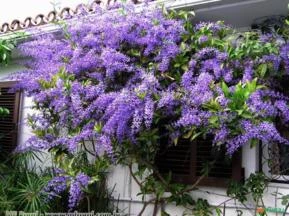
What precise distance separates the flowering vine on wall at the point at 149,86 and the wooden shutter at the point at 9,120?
168 cm

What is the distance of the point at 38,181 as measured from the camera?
6129 mm

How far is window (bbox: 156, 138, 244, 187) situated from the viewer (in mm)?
5539

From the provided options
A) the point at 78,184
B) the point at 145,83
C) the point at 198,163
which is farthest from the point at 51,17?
the point at 198,163

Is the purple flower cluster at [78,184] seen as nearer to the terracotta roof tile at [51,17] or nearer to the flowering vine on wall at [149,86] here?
the flowering vine on wall at [149,86]

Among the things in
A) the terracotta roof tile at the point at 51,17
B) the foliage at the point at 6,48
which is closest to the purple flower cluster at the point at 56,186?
the foliage at the point at 6,48

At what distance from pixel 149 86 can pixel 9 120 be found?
12.2 feet

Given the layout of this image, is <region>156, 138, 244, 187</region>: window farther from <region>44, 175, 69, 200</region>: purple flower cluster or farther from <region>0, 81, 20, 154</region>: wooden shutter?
Result: <region>0, 81, 20, 154</region>: wooden shutter

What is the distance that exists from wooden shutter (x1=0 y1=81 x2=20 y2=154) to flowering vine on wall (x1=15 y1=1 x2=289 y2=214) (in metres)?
1.68

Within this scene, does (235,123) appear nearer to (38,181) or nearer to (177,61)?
(177,61)

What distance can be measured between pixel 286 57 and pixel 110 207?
3160mm

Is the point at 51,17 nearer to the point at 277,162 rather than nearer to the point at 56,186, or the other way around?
the point at 56,186

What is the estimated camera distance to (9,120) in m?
7.91

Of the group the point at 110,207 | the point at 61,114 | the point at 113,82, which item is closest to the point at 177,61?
the point at 113,82

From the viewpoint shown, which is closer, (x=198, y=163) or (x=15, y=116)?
(x=198, y=163)
